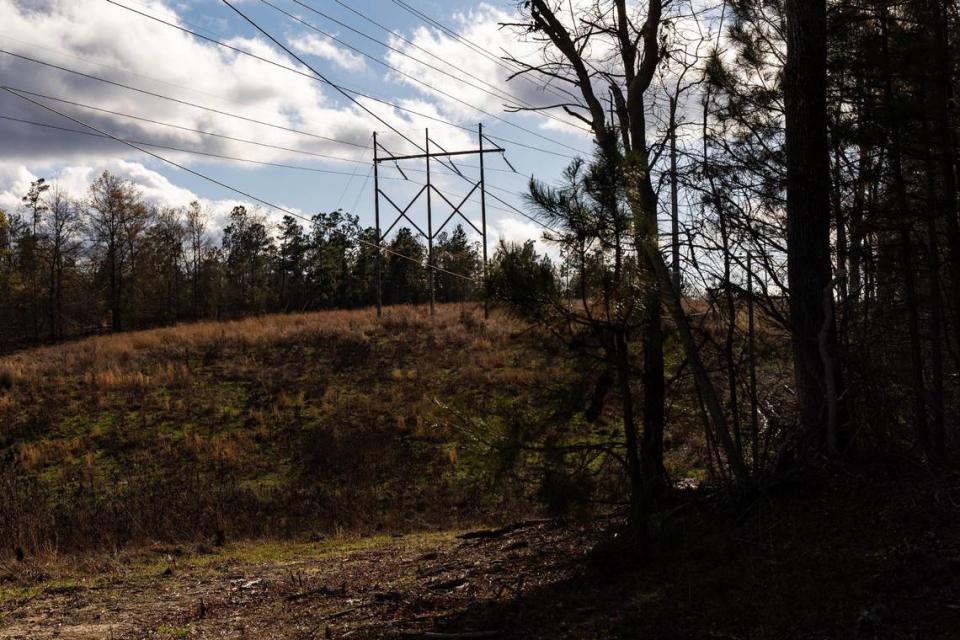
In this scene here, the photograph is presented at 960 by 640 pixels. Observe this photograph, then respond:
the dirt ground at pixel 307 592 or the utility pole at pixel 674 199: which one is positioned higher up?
the utility pole at pixel 674 199

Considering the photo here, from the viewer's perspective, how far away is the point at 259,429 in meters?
17.9

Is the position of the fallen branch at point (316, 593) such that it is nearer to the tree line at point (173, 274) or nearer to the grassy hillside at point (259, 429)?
the grassy hillside at point (259, 429)

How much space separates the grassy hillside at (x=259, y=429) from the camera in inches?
445

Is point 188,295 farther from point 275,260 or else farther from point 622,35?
point 622,35

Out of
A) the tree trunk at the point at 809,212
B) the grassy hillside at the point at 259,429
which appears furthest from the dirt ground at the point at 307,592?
the tree trunk at the point at 809,212

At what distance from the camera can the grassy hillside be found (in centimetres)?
1130

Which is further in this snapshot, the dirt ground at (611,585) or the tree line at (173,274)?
the tree line at (173,274)

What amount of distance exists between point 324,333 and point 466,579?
2024 centimetres

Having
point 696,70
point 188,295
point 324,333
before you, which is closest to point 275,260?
point 188,295

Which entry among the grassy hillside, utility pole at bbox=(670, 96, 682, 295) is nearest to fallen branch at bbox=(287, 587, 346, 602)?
the grassy hillside

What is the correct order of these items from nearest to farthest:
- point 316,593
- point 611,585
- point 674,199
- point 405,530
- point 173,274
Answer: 1. point 611,585
2. point 316,593
3. point 674,199
4. point 405,530
5. point 173,274

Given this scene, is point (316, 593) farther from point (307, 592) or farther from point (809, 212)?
point (809, 212)

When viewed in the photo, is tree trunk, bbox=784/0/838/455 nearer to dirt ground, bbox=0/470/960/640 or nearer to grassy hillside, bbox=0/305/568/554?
dirt ground, bbox=0/470/960/640

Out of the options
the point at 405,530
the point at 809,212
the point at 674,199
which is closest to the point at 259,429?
the point at 405,530
